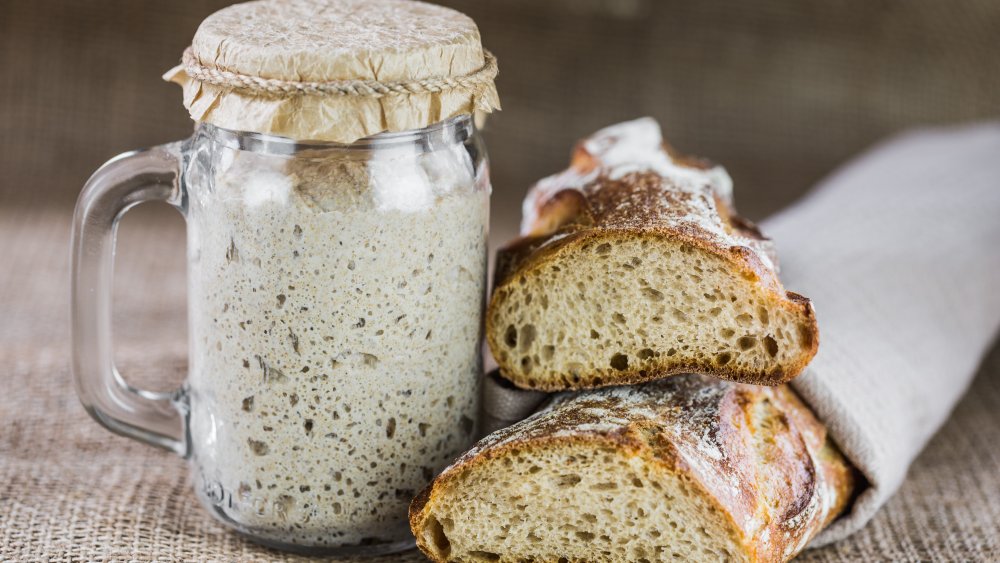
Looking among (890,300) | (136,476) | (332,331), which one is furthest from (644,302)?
(136,476)

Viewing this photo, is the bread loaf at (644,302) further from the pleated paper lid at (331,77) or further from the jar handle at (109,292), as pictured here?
the jar handle at (109,292)

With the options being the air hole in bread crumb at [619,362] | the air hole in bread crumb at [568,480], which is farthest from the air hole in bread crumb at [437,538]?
the air hole in bread crumb at [619,362]

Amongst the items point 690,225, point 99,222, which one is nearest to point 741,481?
point 690,225

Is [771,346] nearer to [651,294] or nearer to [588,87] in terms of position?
[651,294]

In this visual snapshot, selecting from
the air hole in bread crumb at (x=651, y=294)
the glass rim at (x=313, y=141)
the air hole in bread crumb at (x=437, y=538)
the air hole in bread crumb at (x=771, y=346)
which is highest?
the glass rim at (x=313, y=141)

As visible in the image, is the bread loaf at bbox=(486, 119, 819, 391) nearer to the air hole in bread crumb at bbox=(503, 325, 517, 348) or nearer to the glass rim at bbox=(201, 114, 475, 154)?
the air hole in bread crumb at bbox=(503, 325, 517, 348)

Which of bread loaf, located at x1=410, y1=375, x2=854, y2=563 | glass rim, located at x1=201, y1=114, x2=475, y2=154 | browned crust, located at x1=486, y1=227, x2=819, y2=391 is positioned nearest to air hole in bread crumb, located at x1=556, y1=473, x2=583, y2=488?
bread loaf, located at x1=410, y1=375, x2=854, y2=563
